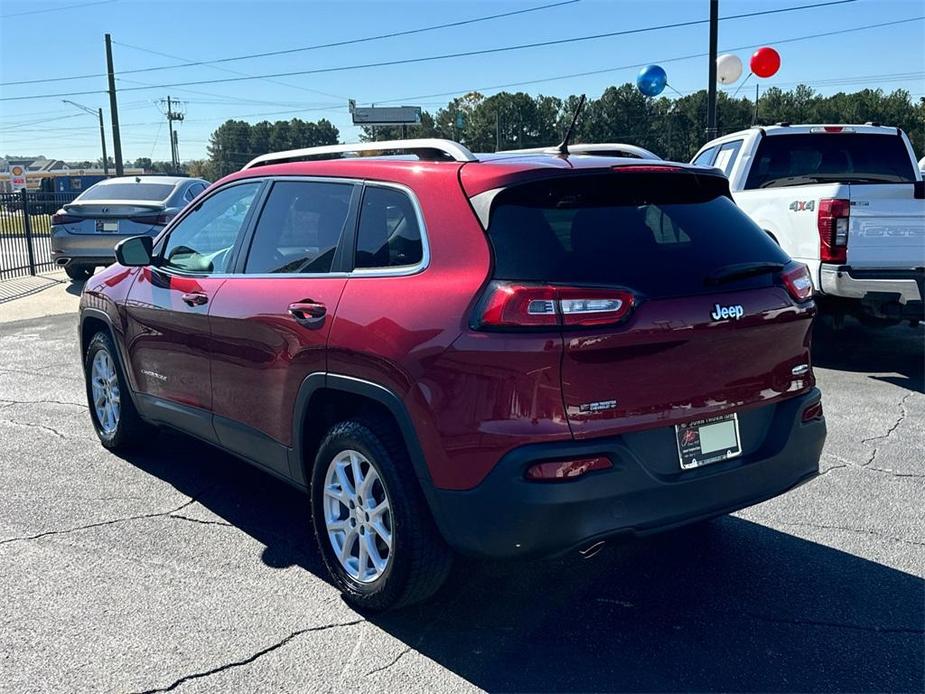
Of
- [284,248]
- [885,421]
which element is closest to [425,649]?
[284,248]

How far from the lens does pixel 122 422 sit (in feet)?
17.7

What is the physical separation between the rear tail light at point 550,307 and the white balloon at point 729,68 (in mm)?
18588

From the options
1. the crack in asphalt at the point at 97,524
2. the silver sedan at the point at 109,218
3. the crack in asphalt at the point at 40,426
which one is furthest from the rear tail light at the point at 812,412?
the silver sedan at the point at 109,218

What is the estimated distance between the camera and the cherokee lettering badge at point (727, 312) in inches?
122

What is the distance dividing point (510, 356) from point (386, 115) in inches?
1739

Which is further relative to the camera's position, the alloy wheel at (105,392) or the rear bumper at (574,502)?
the alloy wheel at (105,392)

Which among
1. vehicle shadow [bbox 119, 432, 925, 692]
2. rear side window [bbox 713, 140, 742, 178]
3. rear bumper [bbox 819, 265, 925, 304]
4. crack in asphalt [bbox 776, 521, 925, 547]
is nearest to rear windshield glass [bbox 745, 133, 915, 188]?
rear side window [bbox 713, 140, 742, 178]

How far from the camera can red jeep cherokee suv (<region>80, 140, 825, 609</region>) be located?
9.40ft

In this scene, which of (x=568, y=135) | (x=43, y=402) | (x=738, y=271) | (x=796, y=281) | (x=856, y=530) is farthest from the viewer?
(x=43, y=402)

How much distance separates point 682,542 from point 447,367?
1787 mm

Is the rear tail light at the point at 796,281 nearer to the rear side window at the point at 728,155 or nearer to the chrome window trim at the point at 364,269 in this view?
the chrome window trim at the point at 364,269

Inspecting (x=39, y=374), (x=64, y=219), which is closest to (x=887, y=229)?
(x=39, y=374)

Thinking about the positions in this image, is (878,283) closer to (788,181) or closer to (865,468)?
(788,181)

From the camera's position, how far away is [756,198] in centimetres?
840
